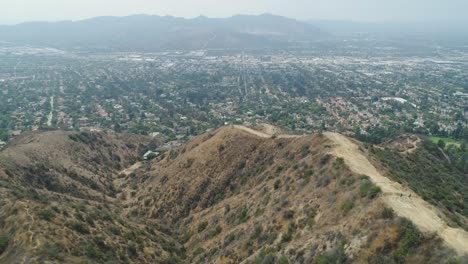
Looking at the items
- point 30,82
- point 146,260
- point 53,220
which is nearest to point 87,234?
point 53,220

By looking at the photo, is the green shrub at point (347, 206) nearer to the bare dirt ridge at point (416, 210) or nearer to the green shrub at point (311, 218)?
the bare dirt ridge at point (416, 210)

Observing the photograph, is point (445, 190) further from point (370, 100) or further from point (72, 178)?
point (370, 100)

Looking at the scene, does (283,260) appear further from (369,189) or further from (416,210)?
(416,210)

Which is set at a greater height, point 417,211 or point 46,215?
point 417,211

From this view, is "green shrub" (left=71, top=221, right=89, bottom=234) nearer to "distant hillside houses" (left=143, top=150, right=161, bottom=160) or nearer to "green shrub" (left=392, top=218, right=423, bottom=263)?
"green shrub" (left=392, top=218, right=423, bottom=263)

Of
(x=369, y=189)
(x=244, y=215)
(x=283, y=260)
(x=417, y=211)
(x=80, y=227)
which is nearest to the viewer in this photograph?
(x=417, y=211)

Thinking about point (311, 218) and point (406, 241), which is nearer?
point (406, 241)

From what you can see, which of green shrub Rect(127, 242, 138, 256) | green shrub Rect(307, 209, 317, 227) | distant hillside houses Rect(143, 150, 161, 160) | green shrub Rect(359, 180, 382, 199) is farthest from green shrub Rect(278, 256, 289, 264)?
distant hillside houses Rect(143, 150, 161, 160)

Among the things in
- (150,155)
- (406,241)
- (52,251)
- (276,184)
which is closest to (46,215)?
(52,251)
